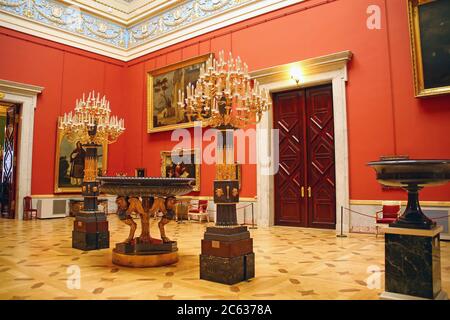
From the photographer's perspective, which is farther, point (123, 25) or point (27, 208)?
point (123, 25)

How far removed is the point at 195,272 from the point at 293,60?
6.69m

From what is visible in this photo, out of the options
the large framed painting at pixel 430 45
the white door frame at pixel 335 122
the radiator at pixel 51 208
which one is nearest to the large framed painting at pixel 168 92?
the white door frame at pixel 335 122

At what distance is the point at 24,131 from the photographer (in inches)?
450

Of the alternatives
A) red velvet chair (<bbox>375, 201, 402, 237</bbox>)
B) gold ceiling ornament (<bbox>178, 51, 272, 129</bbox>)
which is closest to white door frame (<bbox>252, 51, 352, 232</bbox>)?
red velvet chair (<bbox>375, 201, 402, 237</bbox>)

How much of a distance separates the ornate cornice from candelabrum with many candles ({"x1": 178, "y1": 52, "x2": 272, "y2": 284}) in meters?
6.23

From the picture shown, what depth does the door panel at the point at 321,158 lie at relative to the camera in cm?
899

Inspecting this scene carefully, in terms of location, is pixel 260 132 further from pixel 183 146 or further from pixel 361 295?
pixel 361 295


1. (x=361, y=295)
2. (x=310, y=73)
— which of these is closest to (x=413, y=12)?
(x=310, y=73)

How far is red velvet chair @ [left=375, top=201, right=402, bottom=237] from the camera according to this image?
289 inches

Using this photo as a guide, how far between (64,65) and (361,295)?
12.0 meters

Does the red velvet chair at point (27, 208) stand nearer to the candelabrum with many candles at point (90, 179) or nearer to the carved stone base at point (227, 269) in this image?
the candelabrum with many candles at point (90, 179)

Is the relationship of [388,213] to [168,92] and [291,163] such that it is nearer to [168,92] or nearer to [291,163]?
[291,163]

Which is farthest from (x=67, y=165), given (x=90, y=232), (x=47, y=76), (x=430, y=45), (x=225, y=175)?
(x=430, y=45)
